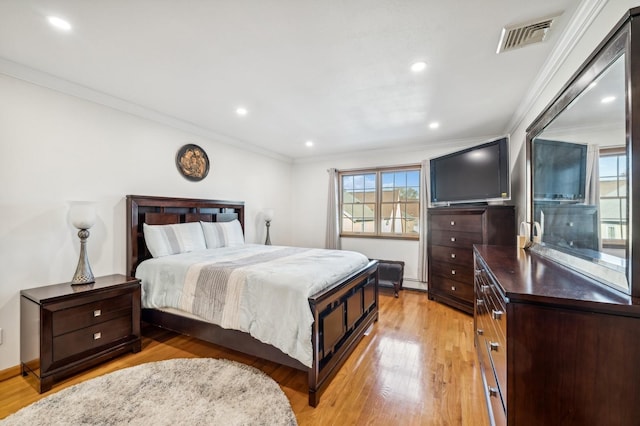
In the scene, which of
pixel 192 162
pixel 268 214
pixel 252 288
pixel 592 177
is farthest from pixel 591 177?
pixel 268 214

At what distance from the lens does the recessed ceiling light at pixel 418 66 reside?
2.06 meters

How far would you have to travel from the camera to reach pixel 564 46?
1761 millimetres

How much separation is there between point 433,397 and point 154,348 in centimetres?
253

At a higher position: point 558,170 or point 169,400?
point 558,170

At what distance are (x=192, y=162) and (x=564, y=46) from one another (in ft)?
12.9

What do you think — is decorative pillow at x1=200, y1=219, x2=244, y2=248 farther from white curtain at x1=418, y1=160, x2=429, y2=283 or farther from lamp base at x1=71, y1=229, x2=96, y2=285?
white curtain at x1=418, y1=160, x2=429, y2=283

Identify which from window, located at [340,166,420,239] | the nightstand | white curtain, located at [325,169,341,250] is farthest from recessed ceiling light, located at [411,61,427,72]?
→ the nightstand

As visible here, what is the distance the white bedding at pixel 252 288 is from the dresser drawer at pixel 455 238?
4.92ft

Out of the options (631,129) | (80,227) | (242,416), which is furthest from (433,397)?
(80,227)

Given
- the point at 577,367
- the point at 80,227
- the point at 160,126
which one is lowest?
the point at 577,367

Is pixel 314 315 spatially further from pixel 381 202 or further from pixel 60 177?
pixel 381 202

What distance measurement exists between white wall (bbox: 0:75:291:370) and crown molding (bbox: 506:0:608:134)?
390 centimetres

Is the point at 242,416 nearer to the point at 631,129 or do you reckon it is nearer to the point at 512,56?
the point at 631,129

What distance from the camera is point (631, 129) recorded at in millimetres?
974
